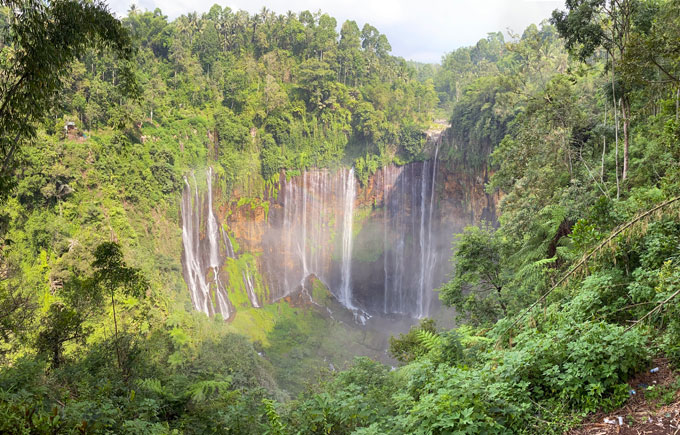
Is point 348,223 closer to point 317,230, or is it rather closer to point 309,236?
point 317,230

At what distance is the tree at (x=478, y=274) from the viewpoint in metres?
10.4

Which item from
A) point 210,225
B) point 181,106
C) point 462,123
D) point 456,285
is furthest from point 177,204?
point 462,123

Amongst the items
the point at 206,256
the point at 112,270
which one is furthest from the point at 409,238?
the point at 112,270

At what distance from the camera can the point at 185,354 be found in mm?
16422

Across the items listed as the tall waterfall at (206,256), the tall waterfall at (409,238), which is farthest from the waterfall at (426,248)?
the tall waterfall at (206,256)

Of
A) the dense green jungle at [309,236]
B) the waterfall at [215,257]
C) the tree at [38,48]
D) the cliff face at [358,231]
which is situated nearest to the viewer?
the dense green jungle at [309,236]

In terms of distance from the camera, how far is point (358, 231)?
35500 mm

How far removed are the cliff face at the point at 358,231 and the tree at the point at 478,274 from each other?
20.1 m

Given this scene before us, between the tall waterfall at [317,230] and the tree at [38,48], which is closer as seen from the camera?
the tree at [38,48]

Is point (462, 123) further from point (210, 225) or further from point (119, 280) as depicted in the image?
point (119, 280)

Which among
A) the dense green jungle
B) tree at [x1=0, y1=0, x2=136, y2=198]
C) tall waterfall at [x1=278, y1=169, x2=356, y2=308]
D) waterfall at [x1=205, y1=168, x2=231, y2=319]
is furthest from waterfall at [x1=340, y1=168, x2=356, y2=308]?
tree at [x1=0, y1=0, x2=136, y2=198]

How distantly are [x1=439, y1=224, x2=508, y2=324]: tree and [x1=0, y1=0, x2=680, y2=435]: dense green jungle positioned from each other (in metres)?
0.06

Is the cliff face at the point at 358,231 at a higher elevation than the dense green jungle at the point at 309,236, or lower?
lower

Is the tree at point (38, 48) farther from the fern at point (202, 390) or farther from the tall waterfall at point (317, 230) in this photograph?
the tall waterfall at point (317, 230)
